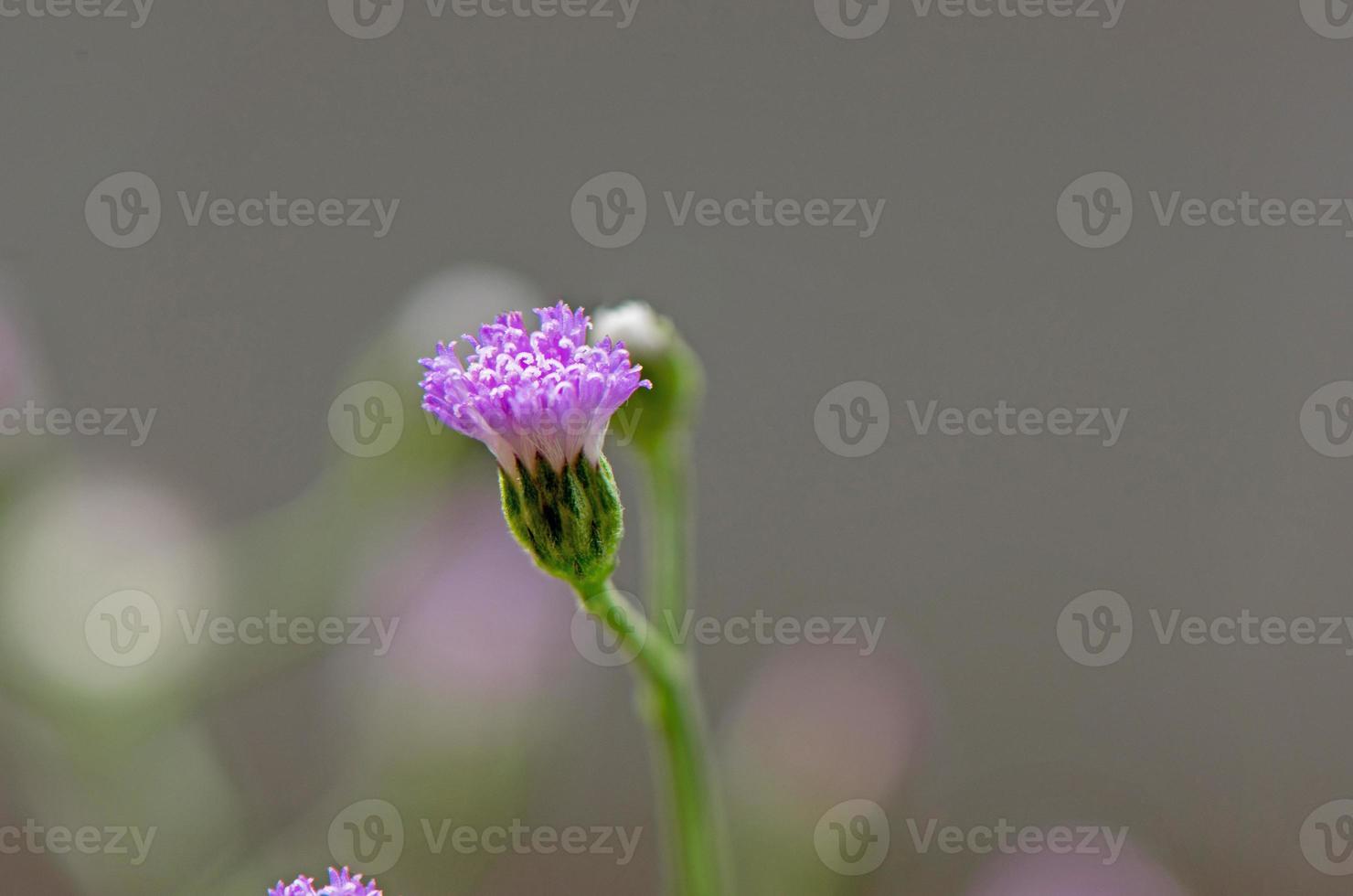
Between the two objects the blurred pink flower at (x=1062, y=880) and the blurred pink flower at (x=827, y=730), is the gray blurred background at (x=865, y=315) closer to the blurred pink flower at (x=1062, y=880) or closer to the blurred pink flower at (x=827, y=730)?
the blurred pink flower at (x=827, y=730)

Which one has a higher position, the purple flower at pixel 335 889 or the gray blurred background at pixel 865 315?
the gray blurred background at pixel 865 315

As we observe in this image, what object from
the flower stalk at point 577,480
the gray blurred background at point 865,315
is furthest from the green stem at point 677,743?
the gray blurred background at point 865,315

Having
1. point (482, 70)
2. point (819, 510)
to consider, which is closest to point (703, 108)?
point (482, 70)

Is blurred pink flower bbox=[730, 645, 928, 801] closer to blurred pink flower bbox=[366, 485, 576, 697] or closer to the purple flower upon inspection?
blurred pink flower bbox=[366, 485, 576, 697]

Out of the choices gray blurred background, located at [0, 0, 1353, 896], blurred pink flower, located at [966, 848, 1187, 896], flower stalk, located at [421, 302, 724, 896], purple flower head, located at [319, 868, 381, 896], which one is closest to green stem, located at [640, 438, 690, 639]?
flower stalk, located at [421, 302, 724, 896]

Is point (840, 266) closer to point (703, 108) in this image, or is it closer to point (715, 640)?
point (703, 108)

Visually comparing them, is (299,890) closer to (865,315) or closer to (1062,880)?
(1062,880)
